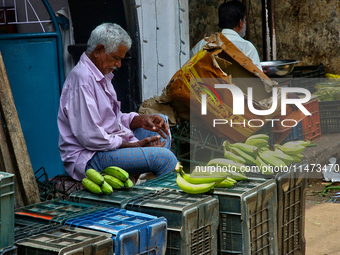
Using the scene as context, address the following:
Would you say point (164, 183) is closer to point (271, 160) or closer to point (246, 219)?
point (246, 219)

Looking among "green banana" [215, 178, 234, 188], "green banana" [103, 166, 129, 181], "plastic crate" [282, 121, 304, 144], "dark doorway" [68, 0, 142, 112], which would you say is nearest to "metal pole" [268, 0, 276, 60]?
"plastic crate" [282, 121, 304, 144]

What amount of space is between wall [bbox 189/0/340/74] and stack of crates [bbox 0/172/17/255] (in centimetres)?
675

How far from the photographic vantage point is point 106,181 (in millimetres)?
2527

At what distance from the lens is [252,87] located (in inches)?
165

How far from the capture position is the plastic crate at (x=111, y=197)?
230 cm

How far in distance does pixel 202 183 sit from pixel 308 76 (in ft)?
18.2

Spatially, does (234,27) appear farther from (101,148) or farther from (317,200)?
(101,148)

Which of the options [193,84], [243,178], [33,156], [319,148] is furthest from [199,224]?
[319,148]

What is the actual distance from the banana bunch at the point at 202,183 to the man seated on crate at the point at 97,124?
0.59 meters

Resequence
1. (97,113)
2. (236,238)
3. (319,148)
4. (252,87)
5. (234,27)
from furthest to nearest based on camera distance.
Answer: (319,148) → (234,27) → (252,87) → (97,113) → (236,238)

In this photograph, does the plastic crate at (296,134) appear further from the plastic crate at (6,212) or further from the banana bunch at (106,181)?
the plastic crate at (6,212)

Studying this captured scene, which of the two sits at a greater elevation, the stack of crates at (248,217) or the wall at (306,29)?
the wall at (306,29)

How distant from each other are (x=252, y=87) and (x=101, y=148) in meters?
1.88

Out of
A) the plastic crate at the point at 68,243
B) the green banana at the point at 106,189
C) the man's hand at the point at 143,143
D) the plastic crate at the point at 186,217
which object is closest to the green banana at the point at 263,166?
the plastic crate at the point at 186,217
